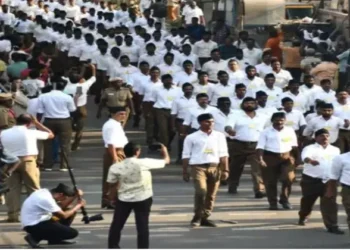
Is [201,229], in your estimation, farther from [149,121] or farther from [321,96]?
[149,121]

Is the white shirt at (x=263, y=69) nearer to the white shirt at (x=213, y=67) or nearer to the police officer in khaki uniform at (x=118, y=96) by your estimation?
the white shirt at (x=213, y=67)

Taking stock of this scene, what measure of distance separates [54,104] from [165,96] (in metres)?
2.89

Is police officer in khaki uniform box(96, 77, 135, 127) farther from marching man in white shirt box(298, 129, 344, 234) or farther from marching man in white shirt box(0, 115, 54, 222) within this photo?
marching man in white shirt box(298, 129, 344, 234)

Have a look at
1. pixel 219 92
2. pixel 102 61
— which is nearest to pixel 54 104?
pixel 219 92

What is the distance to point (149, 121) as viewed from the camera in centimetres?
2445

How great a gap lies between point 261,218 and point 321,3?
62.8 feet

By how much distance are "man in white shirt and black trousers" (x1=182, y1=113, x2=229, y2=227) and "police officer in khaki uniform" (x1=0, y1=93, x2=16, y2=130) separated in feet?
11.4

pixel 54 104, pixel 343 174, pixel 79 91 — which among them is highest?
pixel 79 91

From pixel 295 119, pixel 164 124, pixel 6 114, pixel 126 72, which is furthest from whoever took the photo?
pixel 126 72

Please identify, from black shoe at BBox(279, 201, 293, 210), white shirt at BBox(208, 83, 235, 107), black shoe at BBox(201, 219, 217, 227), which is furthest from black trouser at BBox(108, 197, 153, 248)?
white shirt at BBox(208, 83, 235, 107)

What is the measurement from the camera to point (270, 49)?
28625 millimetres

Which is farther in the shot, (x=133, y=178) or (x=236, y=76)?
(x=236, y=76)

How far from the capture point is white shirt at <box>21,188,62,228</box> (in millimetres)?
15648

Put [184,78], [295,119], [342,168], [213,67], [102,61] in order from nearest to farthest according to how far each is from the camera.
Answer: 1. [342,168]
2. [295,119]
3. [184,78]
4. [213,67]
5. [102,61]
